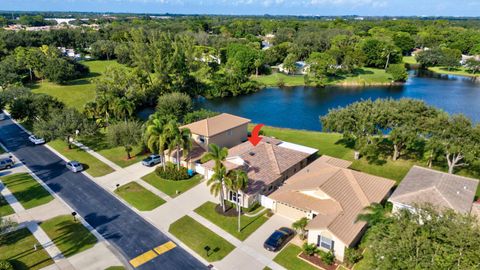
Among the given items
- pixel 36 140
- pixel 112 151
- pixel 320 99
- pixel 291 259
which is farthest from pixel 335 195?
pixel 320 99

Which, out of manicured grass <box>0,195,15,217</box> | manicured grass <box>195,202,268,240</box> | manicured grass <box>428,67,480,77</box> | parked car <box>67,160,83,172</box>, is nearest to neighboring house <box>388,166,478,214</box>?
manicured grass <box>195,202,268,240</box>

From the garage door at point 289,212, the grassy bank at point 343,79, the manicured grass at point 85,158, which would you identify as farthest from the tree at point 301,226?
the grassy bank at point 343,79

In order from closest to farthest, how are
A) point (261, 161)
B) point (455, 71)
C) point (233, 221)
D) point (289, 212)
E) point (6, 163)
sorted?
point (233, 221)
point (289, 212)
point (261, 161)
point (6, 163)
point (455, 71)

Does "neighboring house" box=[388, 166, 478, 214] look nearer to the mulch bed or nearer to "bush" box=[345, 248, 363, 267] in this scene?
"bush" box=[345, 248, 363, 267]

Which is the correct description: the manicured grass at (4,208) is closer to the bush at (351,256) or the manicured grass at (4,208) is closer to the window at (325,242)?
the window at (325,242)

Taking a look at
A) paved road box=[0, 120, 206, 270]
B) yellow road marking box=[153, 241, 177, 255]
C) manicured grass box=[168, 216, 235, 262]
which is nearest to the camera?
paved road box=[0, 120, 206, 270]

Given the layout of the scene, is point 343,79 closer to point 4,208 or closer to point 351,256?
point 351,256

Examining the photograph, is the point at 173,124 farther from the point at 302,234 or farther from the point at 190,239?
the point at 302,234
